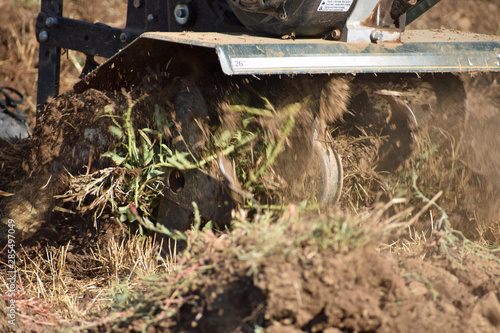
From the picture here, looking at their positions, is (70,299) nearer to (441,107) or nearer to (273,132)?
(273,132)

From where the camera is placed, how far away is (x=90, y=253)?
2.82 metres

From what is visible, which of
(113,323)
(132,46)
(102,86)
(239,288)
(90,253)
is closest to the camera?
(239,288)

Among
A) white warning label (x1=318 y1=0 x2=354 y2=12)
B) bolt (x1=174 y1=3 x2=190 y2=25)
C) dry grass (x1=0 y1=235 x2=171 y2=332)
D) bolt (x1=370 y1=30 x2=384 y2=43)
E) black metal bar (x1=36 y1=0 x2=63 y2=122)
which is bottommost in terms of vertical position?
dry grass (x1=0 y1=235 x2=171 y2=332)

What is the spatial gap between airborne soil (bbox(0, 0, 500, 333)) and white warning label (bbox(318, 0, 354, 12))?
1.13 feet

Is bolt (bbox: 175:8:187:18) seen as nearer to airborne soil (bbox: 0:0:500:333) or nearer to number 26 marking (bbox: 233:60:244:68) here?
airborne soil (bbox: 0:0:500:333)

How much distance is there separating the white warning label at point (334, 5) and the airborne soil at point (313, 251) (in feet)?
1.13

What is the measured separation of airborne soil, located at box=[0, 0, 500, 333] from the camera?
1.70 metres

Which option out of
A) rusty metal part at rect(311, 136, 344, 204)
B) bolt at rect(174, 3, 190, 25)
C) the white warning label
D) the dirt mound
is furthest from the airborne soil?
bolt at rect(174, 3, 190, 25)

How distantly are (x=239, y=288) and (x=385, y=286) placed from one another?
0.45 meters

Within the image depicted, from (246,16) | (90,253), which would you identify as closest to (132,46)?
(246,16)

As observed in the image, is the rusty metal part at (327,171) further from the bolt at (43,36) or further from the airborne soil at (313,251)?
the bolt at (43,36)

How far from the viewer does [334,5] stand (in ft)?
8.38

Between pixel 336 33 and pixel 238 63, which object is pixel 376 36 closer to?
pixel 336 33

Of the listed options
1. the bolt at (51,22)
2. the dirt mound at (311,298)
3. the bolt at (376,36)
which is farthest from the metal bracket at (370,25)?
the bolt at (51,22)
